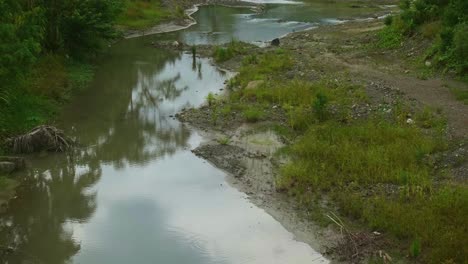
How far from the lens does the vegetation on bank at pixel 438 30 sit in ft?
92.9

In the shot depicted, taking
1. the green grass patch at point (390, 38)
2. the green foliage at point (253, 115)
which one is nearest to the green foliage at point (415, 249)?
the green foliage at point (253, 115)

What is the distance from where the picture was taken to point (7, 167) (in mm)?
19141

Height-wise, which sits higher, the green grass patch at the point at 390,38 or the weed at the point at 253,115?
the green grass patch at the point at 390,38

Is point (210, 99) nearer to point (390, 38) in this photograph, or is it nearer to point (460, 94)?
point (460, 94)

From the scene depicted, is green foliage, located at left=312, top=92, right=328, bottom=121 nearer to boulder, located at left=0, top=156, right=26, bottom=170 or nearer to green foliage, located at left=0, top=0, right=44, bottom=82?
green foliage, located at left=0, top=0, right=44, bottom=82

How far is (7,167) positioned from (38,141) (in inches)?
83.8

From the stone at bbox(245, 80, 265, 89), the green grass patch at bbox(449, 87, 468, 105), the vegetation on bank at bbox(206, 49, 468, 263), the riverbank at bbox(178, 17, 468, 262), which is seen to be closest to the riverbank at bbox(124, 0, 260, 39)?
the riverbank at bbox(178, 17, 468, 262)

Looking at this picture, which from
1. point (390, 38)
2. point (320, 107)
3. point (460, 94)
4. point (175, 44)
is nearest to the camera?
point (320, 107)

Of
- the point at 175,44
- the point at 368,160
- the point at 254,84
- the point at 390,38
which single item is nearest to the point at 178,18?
the point at 175,44

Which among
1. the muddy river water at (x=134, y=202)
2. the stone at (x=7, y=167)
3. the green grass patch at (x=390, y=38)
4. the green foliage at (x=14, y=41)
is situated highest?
the green foliage at (x=14, y=41)

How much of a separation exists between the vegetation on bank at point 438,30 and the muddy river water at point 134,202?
1367cm

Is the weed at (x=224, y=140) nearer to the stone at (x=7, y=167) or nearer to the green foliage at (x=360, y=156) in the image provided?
the green foliage at (x=360, y=156)

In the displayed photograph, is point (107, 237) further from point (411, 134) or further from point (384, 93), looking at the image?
point (384, 93)

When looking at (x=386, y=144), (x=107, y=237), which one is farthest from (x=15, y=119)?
(x=386, y=144)
